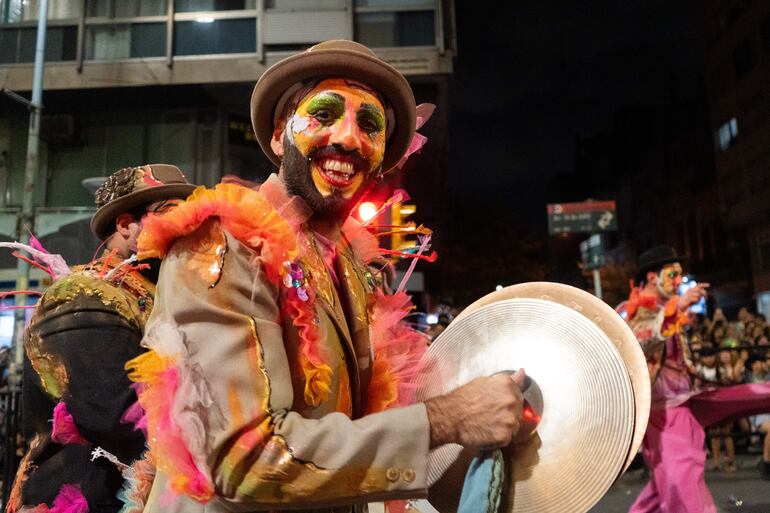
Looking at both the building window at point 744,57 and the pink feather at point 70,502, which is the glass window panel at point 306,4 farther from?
the building window at point 744,57

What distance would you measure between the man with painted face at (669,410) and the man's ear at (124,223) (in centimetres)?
434

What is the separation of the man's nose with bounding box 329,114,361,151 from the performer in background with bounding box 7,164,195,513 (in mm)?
1013

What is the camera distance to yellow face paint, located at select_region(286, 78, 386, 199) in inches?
70.1

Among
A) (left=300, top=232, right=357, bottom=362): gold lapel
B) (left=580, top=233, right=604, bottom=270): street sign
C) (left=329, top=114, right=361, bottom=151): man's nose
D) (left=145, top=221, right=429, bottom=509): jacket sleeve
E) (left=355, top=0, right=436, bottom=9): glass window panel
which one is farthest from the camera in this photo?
(left=355, top=0, right=436, bottom=9): glass window panel

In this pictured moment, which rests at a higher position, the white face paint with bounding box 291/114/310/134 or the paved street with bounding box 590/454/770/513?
the white face paint with bounding box 291/114/310/134

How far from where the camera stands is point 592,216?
422 inches

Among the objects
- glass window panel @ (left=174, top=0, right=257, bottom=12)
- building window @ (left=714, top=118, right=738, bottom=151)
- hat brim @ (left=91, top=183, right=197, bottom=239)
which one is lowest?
hat brim @ (left=91, top=183, right=197, bottom=239)

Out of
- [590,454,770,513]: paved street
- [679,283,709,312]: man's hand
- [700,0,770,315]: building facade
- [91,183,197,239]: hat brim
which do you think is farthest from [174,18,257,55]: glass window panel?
[700,0,770,315]: building facade

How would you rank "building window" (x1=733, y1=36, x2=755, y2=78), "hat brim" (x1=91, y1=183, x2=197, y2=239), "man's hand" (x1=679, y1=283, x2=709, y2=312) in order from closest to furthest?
1. "hat brim" (x1=91, y1=183, x2=197, y2=239)
2. "man's hand" (x1=679, y1=283, x2=709, y2=312)
3. "building window" (x1=733, y1=36, x2=755, y2=78)

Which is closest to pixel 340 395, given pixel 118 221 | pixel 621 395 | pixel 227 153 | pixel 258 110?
pixel 621 395

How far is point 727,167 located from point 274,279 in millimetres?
36899

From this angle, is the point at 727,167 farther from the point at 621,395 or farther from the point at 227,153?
the point at 621,395

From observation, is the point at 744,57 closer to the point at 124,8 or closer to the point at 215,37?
the point at 215,37

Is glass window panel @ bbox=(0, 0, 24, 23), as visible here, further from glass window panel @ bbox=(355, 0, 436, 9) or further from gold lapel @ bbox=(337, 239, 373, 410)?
gold lapel @ bbox=(337, 239, 373, 410)
